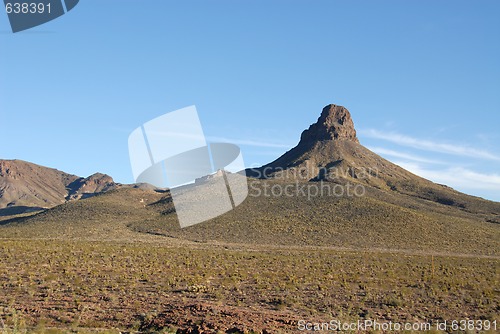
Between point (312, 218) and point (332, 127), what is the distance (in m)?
83.7

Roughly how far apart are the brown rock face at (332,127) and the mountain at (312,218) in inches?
935

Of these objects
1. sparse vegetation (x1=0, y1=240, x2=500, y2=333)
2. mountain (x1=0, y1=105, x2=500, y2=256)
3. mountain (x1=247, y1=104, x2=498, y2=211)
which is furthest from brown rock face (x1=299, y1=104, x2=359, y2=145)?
sparse vegetation (x1=0, y1=240, x2=500, y2=333)

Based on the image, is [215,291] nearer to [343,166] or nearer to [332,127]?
[343,166]

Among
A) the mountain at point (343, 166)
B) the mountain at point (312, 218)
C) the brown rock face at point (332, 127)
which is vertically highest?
the brown rock face at point (332, 127)

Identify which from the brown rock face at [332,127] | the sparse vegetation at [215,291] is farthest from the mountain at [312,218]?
the sparse vegetation at [215,291]

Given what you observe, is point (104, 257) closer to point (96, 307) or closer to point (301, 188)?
point (96, 307)

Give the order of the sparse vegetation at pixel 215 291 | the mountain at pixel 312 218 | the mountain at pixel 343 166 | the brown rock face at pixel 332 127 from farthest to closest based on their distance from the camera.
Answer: the brown rock face at pixel 332 127
the mountain at pixel 343 166
the mountain at pixel 312 218
the sparse vegetation at pixel 215 291

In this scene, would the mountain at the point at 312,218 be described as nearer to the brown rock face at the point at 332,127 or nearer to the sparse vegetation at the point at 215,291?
the brown rock face at the point at 332,127

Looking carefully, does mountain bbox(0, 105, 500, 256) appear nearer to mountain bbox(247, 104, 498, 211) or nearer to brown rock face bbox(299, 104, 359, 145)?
mountain bbox(247, 104, 498, 211)

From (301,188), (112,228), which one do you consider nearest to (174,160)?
(112,228)

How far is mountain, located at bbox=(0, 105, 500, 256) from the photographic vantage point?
227 feet

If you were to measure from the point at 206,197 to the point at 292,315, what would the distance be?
8043 centimetres

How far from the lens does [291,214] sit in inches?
3324

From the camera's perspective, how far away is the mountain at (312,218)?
227 ft
